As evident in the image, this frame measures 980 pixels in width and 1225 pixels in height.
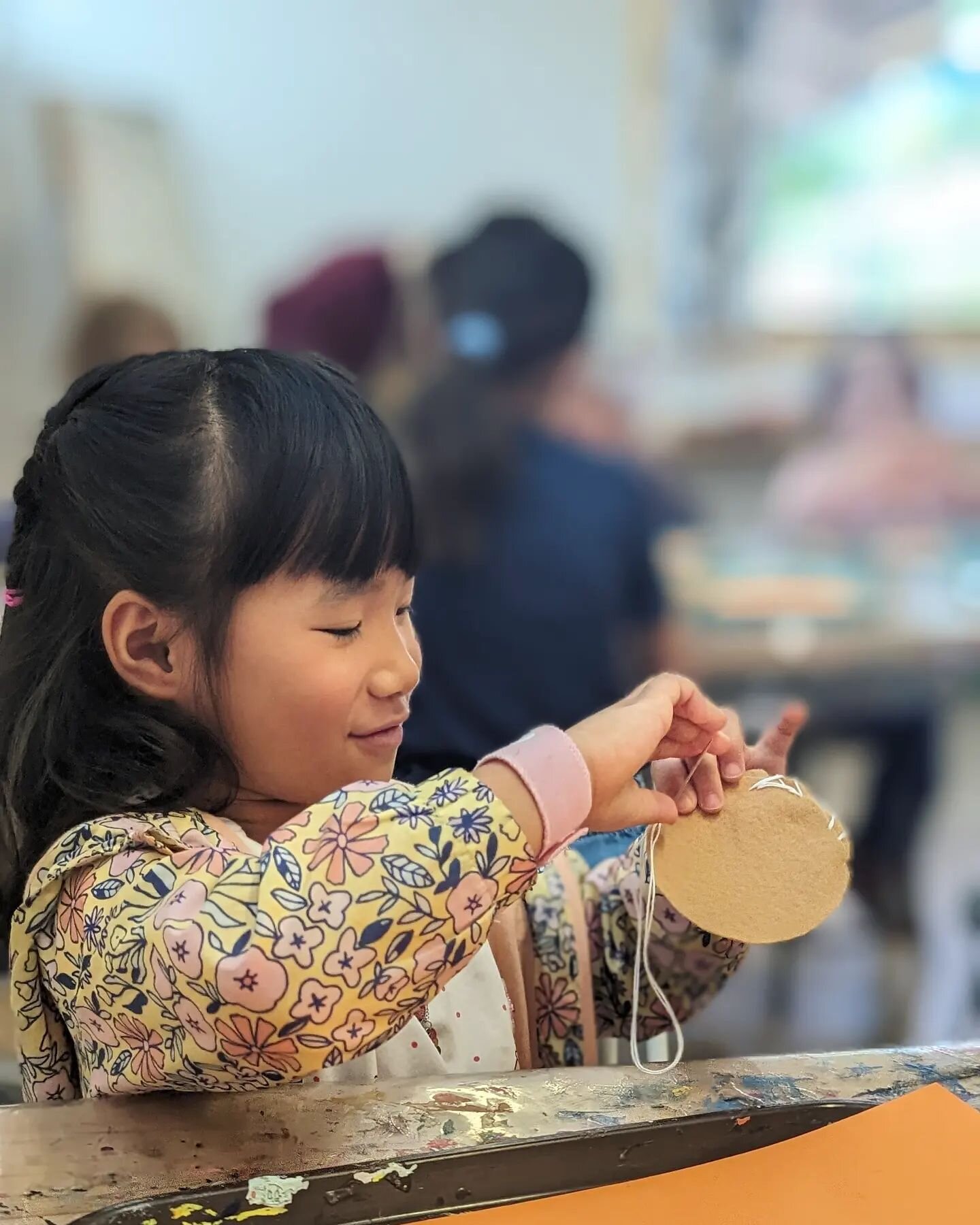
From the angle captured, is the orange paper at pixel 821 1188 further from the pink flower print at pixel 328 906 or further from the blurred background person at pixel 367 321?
the blurred background person at pixel 367 321

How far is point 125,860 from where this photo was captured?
1.78 ft

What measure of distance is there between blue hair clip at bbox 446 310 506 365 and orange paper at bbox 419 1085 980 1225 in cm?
102

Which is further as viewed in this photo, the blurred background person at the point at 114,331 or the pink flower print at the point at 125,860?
the blurred background person at the point at 114,331

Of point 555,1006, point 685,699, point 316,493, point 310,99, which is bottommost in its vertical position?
point 555,1006

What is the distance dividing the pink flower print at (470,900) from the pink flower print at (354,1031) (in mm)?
49

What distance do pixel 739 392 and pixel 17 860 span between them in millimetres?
2409

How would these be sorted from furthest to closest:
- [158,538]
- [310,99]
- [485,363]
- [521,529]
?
[310,99]
[485,363]
[521,529]
[158,538]

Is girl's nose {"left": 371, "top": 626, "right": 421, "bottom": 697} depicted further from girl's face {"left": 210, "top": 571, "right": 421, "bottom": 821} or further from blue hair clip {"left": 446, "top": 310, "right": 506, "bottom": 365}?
blue hair clip {"left": 446, "top": 310, "right": 506, "bottom": 365}

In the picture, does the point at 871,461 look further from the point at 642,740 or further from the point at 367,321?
the point at 642,740

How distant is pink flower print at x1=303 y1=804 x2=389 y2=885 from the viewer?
0.49 metres

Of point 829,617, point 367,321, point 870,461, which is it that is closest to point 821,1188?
point 367,321

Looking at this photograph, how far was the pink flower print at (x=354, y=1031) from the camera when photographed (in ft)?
1.59

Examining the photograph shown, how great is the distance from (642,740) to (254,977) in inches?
7.9

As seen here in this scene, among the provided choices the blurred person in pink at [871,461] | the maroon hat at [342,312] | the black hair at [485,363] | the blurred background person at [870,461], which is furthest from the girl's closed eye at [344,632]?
the blurred person in pink at [871,461]
